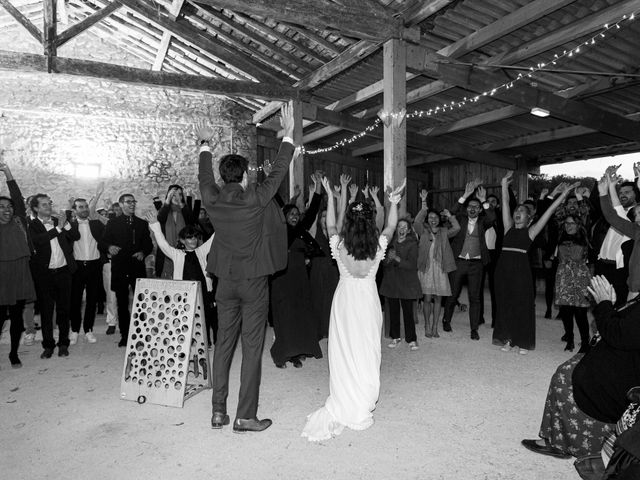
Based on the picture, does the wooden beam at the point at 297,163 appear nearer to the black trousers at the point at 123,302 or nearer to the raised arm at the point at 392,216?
the black trousers at the point at 123,302

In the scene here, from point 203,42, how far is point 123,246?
4.82m

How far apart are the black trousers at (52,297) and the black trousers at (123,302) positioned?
50cm

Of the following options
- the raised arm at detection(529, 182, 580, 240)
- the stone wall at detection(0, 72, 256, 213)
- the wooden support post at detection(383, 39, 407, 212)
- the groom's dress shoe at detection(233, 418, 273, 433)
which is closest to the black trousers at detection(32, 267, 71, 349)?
the groom's dress shoe at detection(233, 418, 273, 433)

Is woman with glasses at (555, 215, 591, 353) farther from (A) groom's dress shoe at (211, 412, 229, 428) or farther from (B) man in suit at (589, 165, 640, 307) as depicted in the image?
(A) groom's dress shoe at (211, 412, 229, 428)

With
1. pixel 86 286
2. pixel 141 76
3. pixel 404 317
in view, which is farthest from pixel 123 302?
pixel 141 76

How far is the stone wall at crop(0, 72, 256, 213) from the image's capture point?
32.0 feet

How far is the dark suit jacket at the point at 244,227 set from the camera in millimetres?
Answer: 2996

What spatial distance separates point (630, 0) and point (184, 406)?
571 cm

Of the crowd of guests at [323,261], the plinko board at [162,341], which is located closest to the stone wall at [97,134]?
the crowd of guests at [323,261]

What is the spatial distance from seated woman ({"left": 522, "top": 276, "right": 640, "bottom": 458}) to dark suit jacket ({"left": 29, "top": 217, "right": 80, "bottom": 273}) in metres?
4.50

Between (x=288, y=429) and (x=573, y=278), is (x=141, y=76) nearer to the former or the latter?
(x=288, y=429)

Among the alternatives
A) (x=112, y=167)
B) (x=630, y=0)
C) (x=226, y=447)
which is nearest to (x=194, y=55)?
(x=112, y=167)

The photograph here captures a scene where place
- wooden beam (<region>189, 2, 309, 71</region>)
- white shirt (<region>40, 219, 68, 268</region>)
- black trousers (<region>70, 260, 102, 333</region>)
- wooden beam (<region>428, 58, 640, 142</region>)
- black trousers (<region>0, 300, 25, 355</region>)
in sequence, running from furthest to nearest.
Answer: wooden beam (<region>189, 2, 309, 71</region>) → wooden beam (<region>428, 58, 640, 142</region>) → black trousers (<region>70, 260, 102, 333</region>) → white shirt (<region>40, 219, 68, 268</region>) → black trousers (<region>0, 300, 25, 355</region>)

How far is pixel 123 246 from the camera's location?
5441mm
